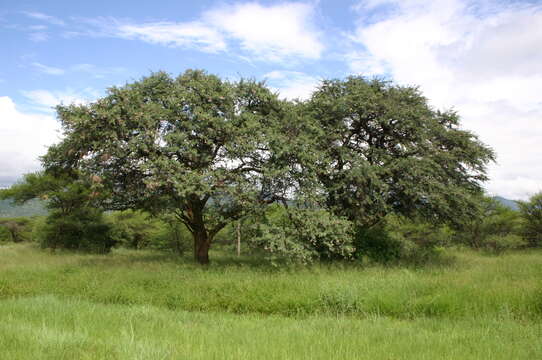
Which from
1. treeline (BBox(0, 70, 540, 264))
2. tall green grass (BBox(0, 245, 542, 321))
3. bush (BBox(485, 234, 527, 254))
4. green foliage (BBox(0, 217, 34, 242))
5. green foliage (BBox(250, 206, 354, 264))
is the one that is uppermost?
treeline (BBox(0, 70, 540, 264))

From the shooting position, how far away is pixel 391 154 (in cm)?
2008

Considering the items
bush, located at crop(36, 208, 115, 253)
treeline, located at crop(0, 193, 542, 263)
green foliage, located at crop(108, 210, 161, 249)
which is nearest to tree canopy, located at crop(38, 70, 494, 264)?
treeline, located at crop(0, 193, 542, 263)

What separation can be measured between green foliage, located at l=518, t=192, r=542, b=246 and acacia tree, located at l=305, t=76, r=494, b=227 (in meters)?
15.4

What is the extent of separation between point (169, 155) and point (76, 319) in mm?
8946

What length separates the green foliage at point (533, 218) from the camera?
3200 centimetres

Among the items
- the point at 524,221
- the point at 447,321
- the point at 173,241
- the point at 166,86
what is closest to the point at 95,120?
the point at 166,86

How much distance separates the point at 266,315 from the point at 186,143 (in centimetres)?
796

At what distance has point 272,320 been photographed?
8.88 meters

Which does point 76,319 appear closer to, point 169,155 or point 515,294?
point 169,155

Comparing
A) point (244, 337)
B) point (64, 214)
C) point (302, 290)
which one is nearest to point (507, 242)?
point (302, 290)

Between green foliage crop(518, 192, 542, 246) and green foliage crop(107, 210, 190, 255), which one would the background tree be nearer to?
green foliage crop(107, 210, 190, 255)

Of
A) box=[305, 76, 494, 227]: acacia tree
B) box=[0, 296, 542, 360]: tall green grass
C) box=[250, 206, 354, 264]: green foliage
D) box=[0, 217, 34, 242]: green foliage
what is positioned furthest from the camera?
box=[0, 217, 34, 242]: green foliage

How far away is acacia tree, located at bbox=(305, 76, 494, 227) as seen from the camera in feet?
60.1

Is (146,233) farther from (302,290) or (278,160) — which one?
(302,290)
